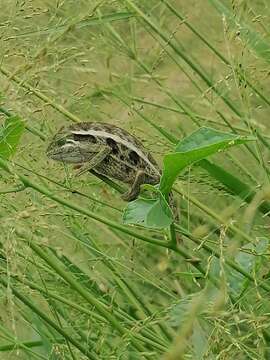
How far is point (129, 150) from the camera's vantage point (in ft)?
7.08

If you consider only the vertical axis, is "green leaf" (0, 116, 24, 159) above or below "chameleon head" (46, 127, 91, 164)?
above

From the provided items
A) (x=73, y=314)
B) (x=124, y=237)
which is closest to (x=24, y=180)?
(x=73, y=314)

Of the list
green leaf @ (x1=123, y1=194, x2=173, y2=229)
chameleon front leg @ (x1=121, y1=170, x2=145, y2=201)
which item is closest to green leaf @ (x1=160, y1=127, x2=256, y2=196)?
green leaf @ (x1=123, y1=194, x2=173, y2=229)

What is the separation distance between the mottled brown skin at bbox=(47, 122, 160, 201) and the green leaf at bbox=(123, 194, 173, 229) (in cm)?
60

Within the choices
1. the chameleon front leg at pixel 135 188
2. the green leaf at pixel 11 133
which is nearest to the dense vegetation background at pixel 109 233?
the green leaf at pixel 11 133

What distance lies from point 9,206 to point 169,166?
0.56 meters

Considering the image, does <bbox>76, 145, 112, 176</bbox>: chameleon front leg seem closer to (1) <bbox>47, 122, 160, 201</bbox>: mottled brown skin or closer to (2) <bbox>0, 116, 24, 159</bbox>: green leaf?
(1) <bbox>47, 122, 160, 201</bbox>: mottled brown skin

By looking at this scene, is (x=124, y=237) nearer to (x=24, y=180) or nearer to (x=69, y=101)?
(x=69, y=101)

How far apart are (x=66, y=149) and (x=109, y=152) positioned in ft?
0.34

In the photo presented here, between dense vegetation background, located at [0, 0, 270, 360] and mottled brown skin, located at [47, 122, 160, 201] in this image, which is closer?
dense vegetation background, located at [0, 0, 270, 360]

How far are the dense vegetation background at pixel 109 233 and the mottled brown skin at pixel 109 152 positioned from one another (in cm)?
5

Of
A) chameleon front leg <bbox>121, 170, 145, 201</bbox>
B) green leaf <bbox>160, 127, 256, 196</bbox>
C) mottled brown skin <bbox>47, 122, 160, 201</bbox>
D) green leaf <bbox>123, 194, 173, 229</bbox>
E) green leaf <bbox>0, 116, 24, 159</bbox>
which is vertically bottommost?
chameleon front leg <bbox>121, 170, 145, 201</bbox>

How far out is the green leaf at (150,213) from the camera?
4.65ft

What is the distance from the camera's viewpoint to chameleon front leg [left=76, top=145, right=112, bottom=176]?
6.77 feet
